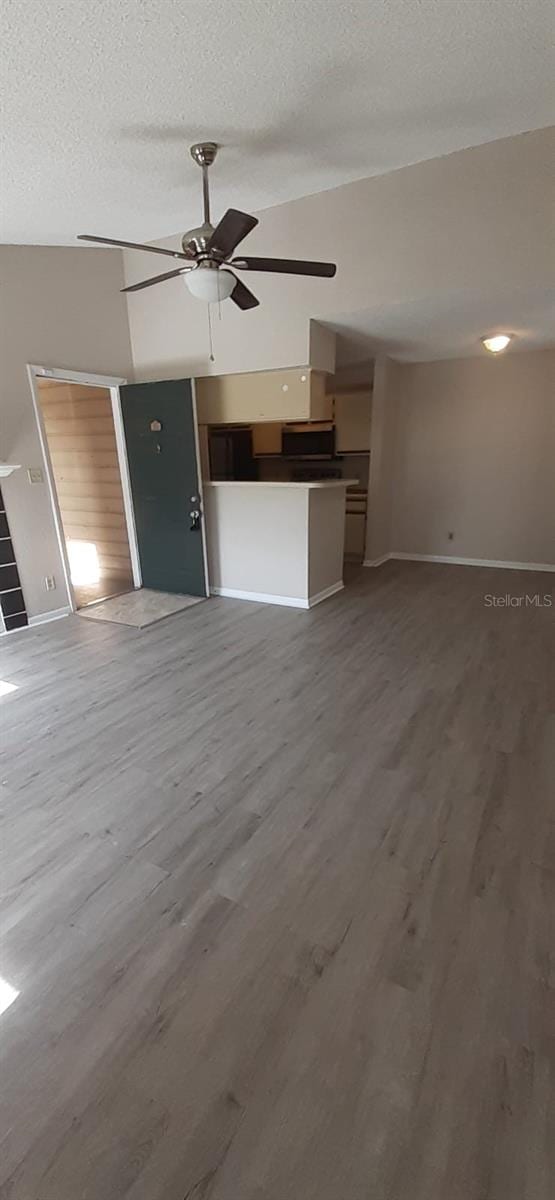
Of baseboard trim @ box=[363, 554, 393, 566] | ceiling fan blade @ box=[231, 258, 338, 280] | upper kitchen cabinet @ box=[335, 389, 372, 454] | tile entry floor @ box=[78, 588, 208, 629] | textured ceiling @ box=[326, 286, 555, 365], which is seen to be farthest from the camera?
upper kitchen cabinet @ box=[335, 389, 372, 454]

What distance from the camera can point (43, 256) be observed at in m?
→ 4.10

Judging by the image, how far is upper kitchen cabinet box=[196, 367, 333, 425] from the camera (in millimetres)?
4273

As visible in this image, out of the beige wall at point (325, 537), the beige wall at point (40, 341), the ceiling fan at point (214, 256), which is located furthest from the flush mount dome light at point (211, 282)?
the beige wall at point (40, 341)

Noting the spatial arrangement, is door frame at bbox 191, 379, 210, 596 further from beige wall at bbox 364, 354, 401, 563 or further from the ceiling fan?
beige wall at bbox 364, 354, 401, 563

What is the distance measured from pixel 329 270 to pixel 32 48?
1431 mm

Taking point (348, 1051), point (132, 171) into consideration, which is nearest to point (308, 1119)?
point (348, 1051)

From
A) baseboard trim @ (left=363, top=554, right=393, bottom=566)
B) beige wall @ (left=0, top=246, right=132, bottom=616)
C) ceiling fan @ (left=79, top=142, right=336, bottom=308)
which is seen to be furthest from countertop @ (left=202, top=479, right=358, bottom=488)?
ceiling fan @ (left=79, top=142, right=336, bottom=308)

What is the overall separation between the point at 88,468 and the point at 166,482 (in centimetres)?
142

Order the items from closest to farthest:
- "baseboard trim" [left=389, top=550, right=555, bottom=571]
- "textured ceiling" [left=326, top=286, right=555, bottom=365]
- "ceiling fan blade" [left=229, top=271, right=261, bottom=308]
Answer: "ceiling fan blade" [left=229, top=271, right=261, bottom=308], "textured ceiling" [left=326, top=286, right=555, bottom=365], "baseboard trim" [left=389, top=550, right=555, bottom=571]

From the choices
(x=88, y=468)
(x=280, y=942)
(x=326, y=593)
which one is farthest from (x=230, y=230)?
(x=88, y=468)

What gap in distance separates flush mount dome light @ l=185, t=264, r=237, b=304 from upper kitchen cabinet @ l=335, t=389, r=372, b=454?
4252 mm

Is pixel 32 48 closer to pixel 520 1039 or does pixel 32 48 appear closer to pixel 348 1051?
pixel 348 1051

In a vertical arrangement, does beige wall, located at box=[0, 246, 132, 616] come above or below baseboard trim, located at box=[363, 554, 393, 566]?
above

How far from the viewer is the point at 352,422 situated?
6805mm
